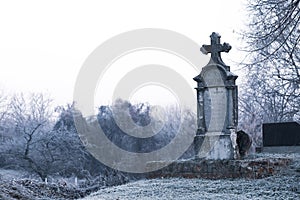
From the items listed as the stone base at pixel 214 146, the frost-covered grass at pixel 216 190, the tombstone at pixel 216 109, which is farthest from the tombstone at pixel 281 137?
the frost-covered grass at pixel 216 190

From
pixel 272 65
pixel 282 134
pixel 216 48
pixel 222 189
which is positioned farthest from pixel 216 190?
pixel 272 65

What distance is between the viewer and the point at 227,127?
45.5 feet

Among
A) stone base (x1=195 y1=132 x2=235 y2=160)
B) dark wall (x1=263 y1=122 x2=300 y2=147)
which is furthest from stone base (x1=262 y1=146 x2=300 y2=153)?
stone base (x1=195 y1=132 x2=235 y2=160)

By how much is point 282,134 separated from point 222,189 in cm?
1150

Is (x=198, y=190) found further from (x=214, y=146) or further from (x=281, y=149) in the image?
(x=281, y=149)

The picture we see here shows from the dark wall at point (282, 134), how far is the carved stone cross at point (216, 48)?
761 centimetres

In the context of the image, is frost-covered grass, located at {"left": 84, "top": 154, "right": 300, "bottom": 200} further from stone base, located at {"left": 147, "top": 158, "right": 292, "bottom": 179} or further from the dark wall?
the dark wall

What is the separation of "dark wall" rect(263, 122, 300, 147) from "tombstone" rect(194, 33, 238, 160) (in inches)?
290

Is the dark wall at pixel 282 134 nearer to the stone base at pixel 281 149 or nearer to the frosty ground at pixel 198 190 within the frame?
the stone base at pixel 281 149

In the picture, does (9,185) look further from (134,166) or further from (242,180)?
(134,166)

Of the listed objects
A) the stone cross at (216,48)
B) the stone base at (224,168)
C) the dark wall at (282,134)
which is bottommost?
the stone base at (224,168)

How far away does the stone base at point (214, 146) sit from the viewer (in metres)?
13.6

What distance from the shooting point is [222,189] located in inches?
403

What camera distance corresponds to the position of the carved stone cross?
47.9 ft
